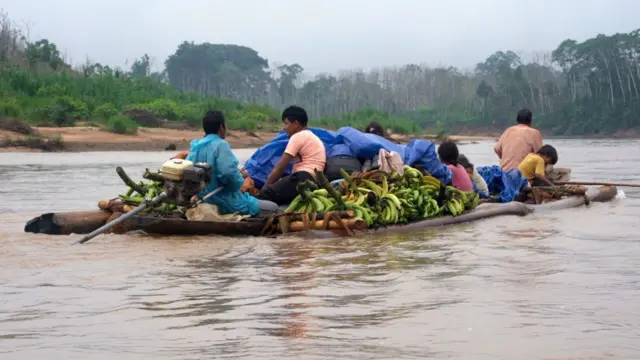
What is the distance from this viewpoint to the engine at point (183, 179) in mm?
7148

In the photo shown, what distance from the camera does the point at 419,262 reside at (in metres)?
6.59

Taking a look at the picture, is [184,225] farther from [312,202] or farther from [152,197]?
[312,202]

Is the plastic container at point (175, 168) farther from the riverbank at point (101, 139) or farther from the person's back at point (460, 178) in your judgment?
the riverbank at point (101, 139)

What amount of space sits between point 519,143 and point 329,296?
605cm

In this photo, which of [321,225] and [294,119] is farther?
[294,119]

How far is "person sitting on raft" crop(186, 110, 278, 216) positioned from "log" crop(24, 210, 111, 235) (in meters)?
1.04

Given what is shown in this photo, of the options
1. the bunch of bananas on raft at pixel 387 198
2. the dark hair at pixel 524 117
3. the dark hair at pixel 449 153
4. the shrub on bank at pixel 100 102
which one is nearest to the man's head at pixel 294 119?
the bunch of bananas on raft at pixel 387 198

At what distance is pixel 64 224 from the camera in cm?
802

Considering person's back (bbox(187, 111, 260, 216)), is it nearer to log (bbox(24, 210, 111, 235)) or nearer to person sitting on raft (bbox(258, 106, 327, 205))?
person sitting on raft (bbox(258, 106, 327, 205))

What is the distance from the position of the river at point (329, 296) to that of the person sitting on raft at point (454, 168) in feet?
1.79

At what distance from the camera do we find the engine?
7.15 metres

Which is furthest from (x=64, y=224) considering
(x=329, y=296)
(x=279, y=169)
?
(x=329, y=296)

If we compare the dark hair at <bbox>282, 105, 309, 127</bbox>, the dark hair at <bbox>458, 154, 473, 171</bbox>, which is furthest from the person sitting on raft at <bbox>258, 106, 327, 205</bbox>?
the dark hair at <bbox>458, 154, 473, 171</bbox>

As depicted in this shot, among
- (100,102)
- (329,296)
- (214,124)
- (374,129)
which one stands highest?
(100,102)
